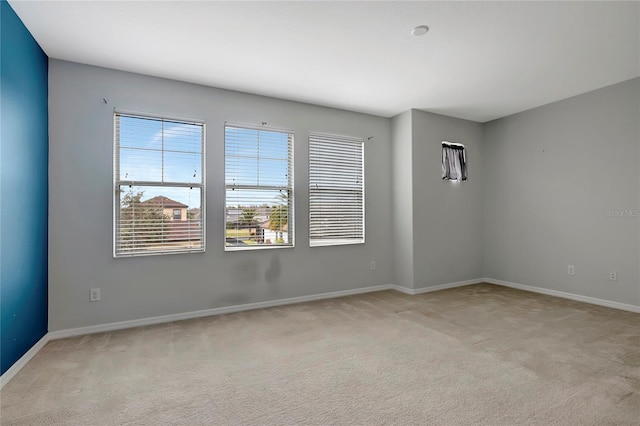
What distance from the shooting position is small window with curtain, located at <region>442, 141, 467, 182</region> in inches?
206

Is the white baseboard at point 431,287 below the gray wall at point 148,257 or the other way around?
below

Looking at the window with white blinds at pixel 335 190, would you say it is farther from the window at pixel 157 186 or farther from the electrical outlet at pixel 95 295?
the electrical outlet at pixel 95 295

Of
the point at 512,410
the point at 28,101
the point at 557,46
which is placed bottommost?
the point at 512,410

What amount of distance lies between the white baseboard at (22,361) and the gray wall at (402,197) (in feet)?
14.2

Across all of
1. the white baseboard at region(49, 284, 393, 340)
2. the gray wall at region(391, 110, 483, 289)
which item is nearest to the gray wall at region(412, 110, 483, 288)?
the gray wall at region(391, 110, 483, 289)

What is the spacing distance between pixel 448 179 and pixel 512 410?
383 cm

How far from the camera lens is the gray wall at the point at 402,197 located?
4867 millimetres

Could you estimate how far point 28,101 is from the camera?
275 centimetres

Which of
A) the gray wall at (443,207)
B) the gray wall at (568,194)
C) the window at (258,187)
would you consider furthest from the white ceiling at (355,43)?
the gray wall at (443,207)

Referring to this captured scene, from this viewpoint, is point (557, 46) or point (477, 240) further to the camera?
point (477, 240)

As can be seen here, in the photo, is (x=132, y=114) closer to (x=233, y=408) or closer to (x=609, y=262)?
(x=233, y=408)

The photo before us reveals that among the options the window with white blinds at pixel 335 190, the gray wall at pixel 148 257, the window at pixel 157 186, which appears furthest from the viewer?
the window with white blinds at pixel 335 190

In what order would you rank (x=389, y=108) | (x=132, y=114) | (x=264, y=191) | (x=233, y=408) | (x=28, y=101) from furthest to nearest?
(x=389, y=108), (x=264, y=191), (x=132, y=114), (x=28, y=101), (x=233, y=408)

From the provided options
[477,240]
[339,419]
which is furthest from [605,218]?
[339,419]
